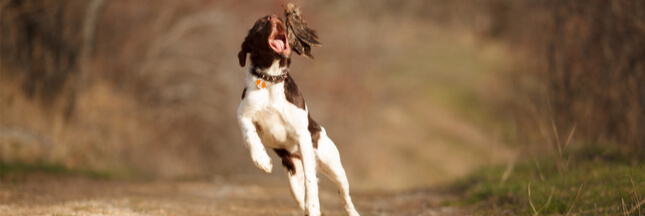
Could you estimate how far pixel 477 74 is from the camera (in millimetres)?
25406

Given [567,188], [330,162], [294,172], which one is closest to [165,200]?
[294,172]

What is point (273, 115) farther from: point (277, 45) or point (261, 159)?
point (277, 45)

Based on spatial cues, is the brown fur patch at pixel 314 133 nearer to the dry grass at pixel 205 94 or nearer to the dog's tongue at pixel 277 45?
the dog's tongue at pixel 277 45

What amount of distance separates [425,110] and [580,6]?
14.8 meters

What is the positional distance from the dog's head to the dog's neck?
27mm

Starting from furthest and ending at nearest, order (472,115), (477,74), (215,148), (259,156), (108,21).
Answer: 1. (477,74)
2. (472,115)
3. (215,148)
4. (108,21)
5. (259,156)

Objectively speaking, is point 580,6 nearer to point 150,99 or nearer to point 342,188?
point 342,188

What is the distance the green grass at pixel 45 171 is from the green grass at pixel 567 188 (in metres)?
5.34

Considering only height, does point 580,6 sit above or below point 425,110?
below

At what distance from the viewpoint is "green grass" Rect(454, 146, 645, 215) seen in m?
4.48

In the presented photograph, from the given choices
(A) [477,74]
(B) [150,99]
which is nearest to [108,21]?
(B) [150,99]

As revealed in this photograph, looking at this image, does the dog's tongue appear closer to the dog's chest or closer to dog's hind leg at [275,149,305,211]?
the dog's chest

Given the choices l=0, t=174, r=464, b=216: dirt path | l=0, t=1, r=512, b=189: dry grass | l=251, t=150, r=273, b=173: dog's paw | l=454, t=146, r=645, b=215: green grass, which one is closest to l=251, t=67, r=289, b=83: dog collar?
l=251, t=150, r=273, b=173: dog's paw

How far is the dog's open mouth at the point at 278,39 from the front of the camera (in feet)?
12.2
